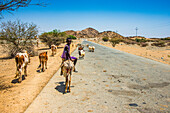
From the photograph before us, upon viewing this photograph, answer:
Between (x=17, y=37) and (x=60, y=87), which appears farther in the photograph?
(x=17, y=37)

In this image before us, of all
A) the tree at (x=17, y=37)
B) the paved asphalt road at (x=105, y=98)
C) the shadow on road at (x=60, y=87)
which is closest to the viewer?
the paved asphalt road at (x=105, y=98)

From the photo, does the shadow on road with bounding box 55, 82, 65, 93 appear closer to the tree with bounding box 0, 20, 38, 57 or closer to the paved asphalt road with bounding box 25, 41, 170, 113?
the paved asphalt road with bounding box 25, 41, 170, 113

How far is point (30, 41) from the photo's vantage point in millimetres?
17297

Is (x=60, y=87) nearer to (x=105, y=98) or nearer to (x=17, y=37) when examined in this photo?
(x=105, y=98)

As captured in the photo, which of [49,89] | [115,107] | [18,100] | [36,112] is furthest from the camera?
[49,89]

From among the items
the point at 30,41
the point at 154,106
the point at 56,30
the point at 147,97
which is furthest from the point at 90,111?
the point at 56,30

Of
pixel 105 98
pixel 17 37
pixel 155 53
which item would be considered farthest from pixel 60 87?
pixel 155 53

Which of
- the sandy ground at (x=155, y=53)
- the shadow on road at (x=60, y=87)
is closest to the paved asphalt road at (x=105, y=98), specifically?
the shadow on road at (x=60, y=87)

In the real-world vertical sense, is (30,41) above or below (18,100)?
above

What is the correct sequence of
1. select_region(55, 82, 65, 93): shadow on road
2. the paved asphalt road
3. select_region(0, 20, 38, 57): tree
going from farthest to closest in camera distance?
select_region(0, 20, 38, 57): tree < select_region(55, 82, 65, 93): shadow on road < the paved asphalt road

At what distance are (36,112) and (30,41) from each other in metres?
15.0

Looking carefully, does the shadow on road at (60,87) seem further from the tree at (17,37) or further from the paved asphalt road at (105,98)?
the tree at (17,37)

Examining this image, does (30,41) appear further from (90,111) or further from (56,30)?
(56,30)

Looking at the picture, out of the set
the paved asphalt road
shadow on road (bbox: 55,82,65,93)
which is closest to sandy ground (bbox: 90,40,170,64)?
the paved asphalt road
